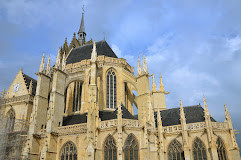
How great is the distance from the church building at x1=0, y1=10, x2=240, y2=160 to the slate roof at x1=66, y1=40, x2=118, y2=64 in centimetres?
46

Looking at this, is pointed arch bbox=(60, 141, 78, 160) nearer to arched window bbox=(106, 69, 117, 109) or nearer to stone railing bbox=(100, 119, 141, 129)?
stone railing bbox=(100, 119, 141, 129)

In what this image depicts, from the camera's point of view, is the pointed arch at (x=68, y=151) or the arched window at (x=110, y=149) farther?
the pointed arch at (x=68, y=151)

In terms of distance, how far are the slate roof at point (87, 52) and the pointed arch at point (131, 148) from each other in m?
12.0

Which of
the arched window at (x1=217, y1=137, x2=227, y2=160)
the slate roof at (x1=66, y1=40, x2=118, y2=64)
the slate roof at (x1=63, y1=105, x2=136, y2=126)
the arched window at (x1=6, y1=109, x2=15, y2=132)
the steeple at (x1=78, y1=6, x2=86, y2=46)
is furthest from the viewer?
the steeple at (x1=78, y1=6, x2=86, y2=46)

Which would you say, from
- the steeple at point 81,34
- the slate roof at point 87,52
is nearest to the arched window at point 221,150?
the slate roof at point 87,52

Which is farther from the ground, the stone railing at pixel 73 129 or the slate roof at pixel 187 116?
the slate roof at pixel 187 116

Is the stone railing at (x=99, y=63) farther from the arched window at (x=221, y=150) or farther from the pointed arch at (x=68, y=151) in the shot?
the arched window at (x=221, y=150)

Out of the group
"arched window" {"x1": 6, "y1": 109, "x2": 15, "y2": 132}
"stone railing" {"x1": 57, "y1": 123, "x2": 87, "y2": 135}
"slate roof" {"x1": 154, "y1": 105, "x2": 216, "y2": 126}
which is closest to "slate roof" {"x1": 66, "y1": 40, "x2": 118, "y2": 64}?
"arched window" {"x1": 6, "y1": 109, "x2": 15, "y2": 132}

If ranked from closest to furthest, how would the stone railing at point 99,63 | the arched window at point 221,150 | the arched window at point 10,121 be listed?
the arched window at point 221,150 → the arched window at point 10,121 → the stone railing at point 99,63

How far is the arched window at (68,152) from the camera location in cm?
1796

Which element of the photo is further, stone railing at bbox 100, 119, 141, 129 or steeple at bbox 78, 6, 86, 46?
steeple at bbox 78, 6, 86, 46

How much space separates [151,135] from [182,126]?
3.04 meters

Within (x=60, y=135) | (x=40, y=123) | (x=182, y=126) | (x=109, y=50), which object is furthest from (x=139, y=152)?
(x=109, y=50)

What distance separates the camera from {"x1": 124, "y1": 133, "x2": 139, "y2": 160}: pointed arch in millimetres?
16344
